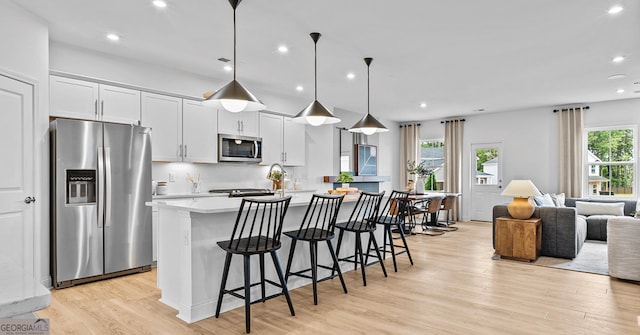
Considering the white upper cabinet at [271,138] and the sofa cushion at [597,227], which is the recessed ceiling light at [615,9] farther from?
the white upper cabinet at [271,138]

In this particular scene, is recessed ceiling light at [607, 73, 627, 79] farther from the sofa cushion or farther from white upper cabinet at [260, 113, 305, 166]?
white upper cabinet at [260, 113, 305, 166]

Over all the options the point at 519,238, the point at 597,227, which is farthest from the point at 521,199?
the point at 597,227

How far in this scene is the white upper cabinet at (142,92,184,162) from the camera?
4.73 m

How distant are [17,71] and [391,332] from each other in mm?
3807

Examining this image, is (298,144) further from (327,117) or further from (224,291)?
(224,291)

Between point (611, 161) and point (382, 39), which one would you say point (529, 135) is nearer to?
point (611, 161)

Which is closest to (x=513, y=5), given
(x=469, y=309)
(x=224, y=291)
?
(x=469, y=309)

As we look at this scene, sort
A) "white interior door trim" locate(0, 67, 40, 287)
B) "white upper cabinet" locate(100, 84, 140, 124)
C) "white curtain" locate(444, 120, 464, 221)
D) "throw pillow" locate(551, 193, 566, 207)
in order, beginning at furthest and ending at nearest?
1. "white curtain" locate(444, 120, 464, 221)
2. "throw pillow" locate(551, 193, 566, 207)
3. "white upper cabinet" locate(100, 84, 140, 124)
4. "white interior door trim" locate(0, 67, 40, 287)

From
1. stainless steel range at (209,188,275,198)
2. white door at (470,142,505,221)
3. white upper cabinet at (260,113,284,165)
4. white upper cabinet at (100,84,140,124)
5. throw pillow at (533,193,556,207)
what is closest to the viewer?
white upper cabinet at (100,84,140,124)

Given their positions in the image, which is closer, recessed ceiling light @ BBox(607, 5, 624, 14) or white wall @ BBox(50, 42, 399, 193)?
recessed ceiling light @ BBox(607, 5, 624, 14)

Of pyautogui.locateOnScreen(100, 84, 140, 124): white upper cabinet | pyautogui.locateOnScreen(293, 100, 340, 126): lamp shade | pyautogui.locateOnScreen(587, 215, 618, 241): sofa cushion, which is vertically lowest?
pyautogui.locateOnScreen(587, 215, 618, 241): sofa cushion

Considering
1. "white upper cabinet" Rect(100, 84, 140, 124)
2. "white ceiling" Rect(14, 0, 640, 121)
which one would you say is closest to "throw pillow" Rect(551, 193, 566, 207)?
"white ceiling" Rect(14, 0, 640, 121)

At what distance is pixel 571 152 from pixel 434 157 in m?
3.03

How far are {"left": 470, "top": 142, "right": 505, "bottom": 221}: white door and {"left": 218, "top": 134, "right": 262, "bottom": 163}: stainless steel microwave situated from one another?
18.5 ft
